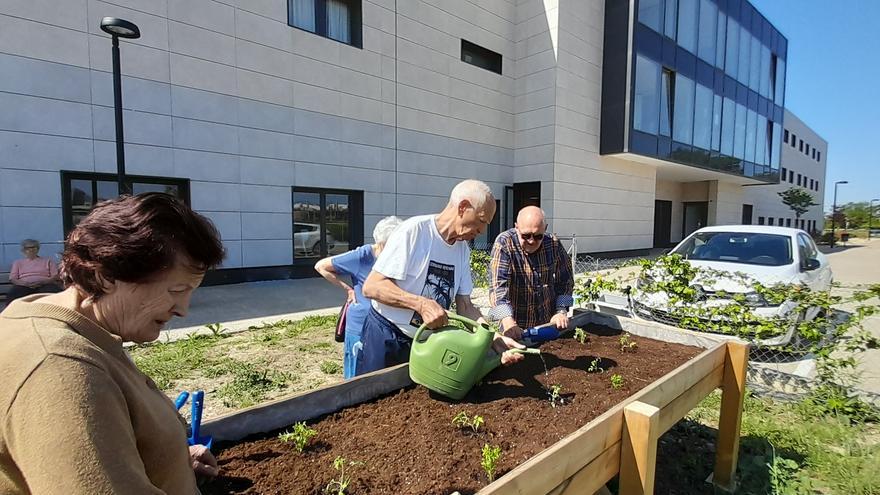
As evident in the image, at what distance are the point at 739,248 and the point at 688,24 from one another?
12.8 m

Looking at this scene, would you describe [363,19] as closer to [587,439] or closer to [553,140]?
[553,140]

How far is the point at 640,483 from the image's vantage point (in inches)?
59.7

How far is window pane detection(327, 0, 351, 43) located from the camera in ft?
32.6

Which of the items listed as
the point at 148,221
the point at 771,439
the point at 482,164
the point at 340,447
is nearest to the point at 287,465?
the point at 340,447

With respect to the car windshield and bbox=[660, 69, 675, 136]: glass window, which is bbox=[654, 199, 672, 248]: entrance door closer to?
bbox=[660, 69, 675, 136]: glass window

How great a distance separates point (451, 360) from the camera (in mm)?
1674

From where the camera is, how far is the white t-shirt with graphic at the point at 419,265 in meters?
2.01

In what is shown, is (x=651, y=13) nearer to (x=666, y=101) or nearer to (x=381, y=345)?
(x=666, y=101)

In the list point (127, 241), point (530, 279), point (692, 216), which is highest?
point (692, 216)

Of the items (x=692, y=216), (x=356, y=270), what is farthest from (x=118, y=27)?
(x=692, y=216)

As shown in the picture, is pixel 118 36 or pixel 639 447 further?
pixel 118 36

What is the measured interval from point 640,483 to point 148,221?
1.71 meters

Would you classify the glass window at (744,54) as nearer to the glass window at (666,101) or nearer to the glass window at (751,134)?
the glass window at (751,134)

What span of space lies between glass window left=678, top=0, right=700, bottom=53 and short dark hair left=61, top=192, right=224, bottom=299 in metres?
17.5
